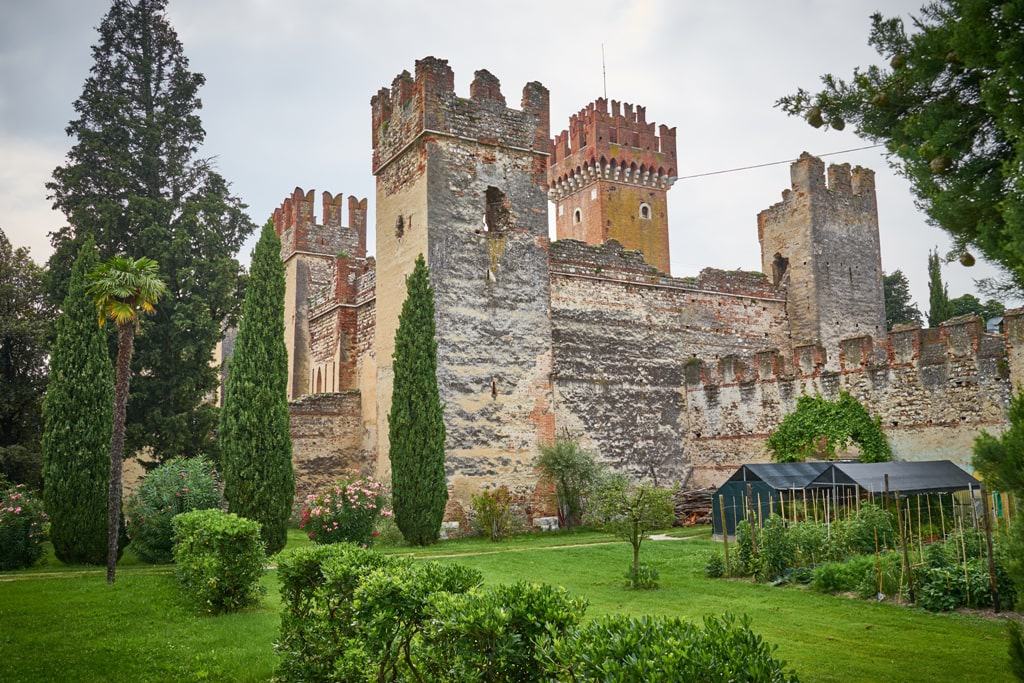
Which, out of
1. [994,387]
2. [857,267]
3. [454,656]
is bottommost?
[454,656]

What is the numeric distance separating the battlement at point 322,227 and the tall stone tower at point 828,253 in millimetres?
15156

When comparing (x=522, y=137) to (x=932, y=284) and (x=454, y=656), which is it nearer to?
(x=454, y=656)

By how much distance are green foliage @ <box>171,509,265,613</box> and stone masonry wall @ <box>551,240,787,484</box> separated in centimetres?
1295

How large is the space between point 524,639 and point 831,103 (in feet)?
15.6

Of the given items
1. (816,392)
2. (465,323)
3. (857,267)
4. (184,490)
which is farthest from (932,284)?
(184,490)

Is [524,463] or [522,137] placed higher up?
[522,137]

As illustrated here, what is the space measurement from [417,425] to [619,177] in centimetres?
2290

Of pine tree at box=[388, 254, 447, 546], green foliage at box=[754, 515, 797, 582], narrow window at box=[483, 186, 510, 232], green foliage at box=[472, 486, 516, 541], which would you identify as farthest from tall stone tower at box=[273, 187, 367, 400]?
green foliage at box=[754, 515, 797, 582]

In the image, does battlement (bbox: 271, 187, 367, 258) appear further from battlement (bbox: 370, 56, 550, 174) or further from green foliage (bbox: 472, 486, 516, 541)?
green foliage (bbox: 472, 486, 516, 541)

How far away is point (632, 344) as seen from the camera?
1009 inches

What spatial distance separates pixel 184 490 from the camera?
16.0m

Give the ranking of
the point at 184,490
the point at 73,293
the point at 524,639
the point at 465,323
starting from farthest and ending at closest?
the point at 465,323
the point at 73,293
the point at 184,490
the point at 524,639

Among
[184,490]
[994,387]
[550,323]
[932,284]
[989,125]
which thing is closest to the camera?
[989,125]

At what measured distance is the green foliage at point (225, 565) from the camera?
441 inches
